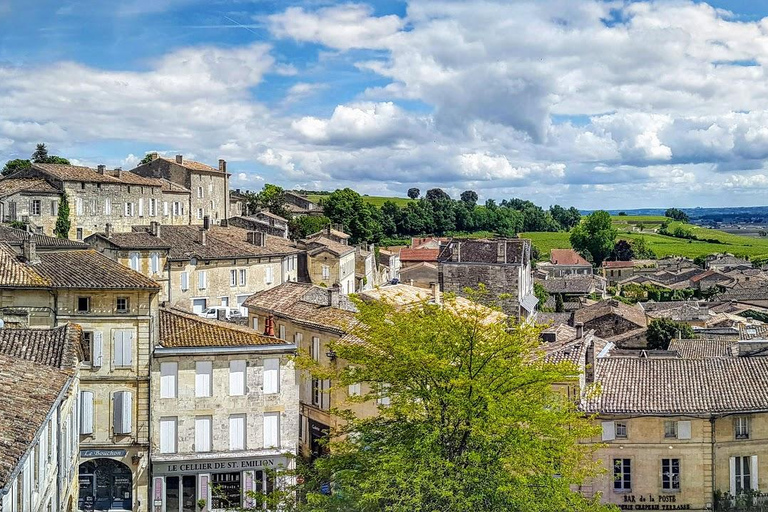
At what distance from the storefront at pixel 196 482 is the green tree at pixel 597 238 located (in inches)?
5801

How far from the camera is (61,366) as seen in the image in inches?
901

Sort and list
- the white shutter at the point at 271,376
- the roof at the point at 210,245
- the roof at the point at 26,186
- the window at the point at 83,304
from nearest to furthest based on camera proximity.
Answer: the window at the point at 83,304 < the white shutter at the point at 271,376 < the roof at the point at 210,245 < the roof at the point at 26,186

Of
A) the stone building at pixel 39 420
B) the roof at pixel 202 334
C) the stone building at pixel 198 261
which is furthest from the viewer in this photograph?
the stone building at pixel 198 261

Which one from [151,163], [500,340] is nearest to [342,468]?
[500,340]

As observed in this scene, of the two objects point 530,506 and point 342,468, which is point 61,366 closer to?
point 342,468

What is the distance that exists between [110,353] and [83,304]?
2129mm

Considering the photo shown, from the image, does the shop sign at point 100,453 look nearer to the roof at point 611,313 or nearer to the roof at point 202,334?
the roof at point 202,334

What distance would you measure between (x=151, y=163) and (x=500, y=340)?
7514cm

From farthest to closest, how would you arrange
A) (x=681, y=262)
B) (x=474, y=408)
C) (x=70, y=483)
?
(x=681, y=262) → (x=70, y=483) → (x=474, y=408)

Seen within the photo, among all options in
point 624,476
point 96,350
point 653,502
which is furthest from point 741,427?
point 96,350

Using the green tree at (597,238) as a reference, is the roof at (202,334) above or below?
below

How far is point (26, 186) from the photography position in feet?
230

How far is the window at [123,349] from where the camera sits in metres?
32.9

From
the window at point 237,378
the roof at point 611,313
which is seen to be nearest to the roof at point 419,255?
the roof at point 611,313
